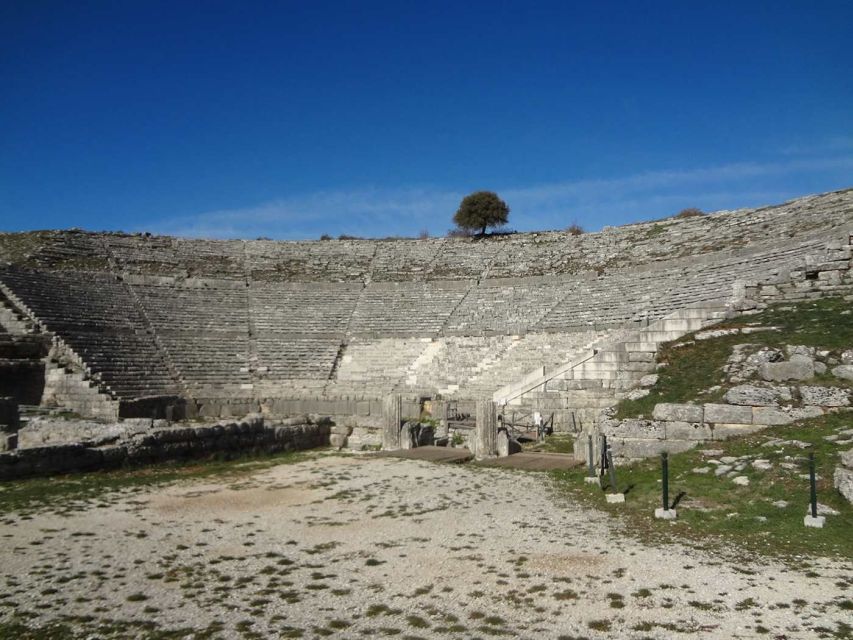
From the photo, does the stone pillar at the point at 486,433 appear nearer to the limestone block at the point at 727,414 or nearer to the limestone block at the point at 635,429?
the limestone block at the point at 635,429

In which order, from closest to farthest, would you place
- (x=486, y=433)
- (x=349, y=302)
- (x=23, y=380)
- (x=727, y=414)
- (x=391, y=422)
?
(x=727, y=414) → (x=486, y=433) → (x=391, y=422) → (x=23, y=380) → (x=349, y=302)

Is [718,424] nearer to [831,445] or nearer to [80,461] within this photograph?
[831,445]

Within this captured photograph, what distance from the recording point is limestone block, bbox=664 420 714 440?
11609 mm

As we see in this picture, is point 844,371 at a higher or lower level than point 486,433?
higher

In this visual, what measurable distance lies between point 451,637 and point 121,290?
1295 inches

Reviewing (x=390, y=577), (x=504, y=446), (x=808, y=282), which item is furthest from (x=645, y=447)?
(x=808, y=282)

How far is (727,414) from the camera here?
11.6 m

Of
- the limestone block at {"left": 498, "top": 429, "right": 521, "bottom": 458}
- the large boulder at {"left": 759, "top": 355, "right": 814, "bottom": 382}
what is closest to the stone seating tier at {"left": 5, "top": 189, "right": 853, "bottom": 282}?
the large boulder at {"left": 759, "top": 355, "right": 814, "bottom": 382}

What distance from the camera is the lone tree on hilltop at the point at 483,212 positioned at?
162ft

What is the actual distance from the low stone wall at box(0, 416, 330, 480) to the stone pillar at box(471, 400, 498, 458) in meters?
4.93

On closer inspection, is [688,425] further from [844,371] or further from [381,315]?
[381,315]

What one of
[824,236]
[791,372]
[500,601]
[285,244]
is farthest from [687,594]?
[285,244]

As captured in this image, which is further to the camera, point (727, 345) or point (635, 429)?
point (727, 345)

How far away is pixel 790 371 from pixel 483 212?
38.4 meters
